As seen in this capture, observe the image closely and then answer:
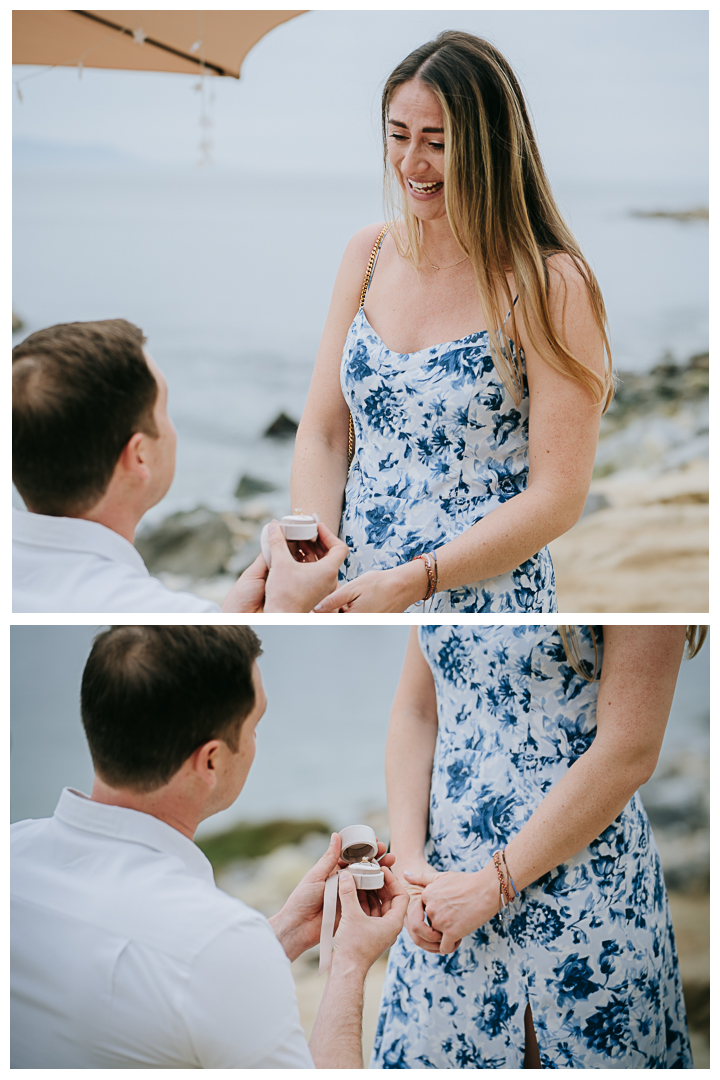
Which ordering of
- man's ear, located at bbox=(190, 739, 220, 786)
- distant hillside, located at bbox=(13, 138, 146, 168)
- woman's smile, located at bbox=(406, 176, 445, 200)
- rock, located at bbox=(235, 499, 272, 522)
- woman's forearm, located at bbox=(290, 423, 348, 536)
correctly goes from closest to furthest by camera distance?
1. man's ear, located at bbox=(190, 739, 220, 786)
2. woman's smile, located at bbox=(406, 176, 445, 200)
3. woman's forearm, located at bbox=(290, 423, 348, 536)
4. distant hillside, located at bbox=(13, 138, 146, 168)
5. rock, located at bbox=(235, 499, 272, 522)

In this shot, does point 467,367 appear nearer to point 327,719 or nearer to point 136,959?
point 136,959

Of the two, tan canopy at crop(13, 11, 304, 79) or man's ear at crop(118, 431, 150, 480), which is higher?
tan canopy at crop(13, 11, 304, 79)

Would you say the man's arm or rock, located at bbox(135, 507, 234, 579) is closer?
the man's arm

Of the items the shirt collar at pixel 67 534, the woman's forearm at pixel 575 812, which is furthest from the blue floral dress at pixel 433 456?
the shirt collar at pixel 67 534

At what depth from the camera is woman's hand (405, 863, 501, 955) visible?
1.03m

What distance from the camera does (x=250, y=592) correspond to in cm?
105

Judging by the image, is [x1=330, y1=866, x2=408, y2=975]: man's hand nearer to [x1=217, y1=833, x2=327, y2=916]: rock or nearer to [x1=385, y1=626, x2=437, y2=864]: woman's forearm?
[x1=385, y1=626, x2=437, y2=864]: woman's forearm

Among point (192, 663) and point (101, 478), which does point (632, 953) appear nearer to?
point (192, 663)

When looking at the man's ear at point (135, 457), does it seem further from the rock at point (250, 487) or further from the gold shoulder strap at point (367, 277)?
the rock at point (250, 487)

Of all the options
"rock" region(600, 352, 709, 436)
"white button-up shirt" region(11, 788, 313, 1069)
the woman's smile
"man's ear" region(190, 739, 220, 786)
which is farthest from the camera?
"rock" region(600, 352, 709, 436)

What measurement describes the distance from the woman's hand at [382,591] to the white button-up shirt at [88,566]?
0.15 m

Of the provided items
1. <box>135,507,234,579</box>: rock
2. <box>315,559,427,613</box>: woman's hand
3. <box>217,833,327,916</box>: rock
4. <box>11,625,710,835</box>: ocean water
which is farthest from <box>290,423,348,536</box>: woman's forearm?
<box>135,507,234,579</box>: rock

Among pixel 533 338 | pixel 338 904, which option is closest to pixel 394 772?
pixel 338 904

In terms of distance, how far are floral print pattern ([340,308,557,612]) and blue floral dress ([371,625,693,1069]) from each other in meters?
0.09
